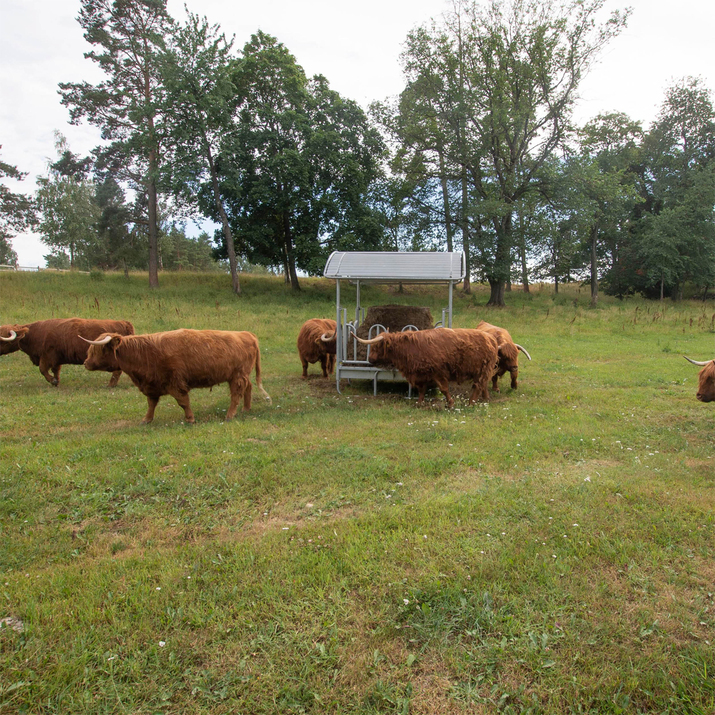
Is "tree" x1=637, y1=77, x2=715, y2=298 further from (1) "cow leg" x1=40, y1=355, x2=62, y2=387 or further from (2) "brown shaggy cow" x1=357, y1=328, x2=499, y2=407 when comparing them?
(1) "cow leg" x1=40, y1=355, x2=62, y2=387

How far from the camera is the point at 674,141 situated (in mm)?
38562

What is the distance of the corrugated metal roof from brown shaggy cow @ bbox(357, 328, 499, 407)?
4.55ft

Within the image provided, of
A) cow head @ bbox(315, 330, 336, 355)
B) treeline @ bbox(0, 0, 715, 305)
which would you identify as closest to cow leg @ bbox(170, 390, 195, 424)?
cow head @ bbox(315, 330, 336, 355)

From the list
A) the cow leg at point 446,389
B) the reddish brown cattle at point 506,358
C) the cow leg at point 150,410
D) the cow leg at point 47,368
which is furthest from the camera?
the cow leg at point 47,368

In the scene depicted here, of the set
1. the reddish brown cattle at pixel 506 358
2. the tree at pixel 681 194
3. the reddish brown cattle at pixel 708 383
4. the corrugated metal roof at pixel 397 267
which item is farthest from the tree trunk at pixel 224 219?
the tree at pixel 681 194

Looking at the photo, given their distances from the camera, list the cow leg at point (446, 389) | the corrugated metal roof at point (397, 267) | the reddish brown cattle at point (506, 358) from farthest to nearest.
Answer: the reddish brown cattle at point (506, 358)
the corrugated metal roof at point (397, 267)
the cow leg at point (446, 389)

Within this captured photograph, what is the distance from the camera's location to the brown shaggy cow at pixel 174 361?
765cm

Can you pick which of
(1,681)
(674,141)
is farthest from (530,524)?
(674,141)

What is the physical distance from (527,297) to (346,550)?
105 feet

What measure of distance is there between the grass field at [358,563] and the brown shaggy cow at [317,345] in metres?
3.61

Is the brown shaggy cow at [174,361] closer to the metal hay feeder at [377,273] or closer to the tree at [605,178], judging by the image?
the metal hay feeder at [377,273]

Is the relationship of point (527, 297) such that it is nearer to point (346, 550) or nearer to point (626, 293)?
point (626, 293)

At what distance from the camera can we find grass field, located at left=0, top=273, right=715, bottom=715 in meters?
2.58

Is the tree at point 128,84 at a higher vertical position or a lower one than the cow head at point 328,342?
higher
